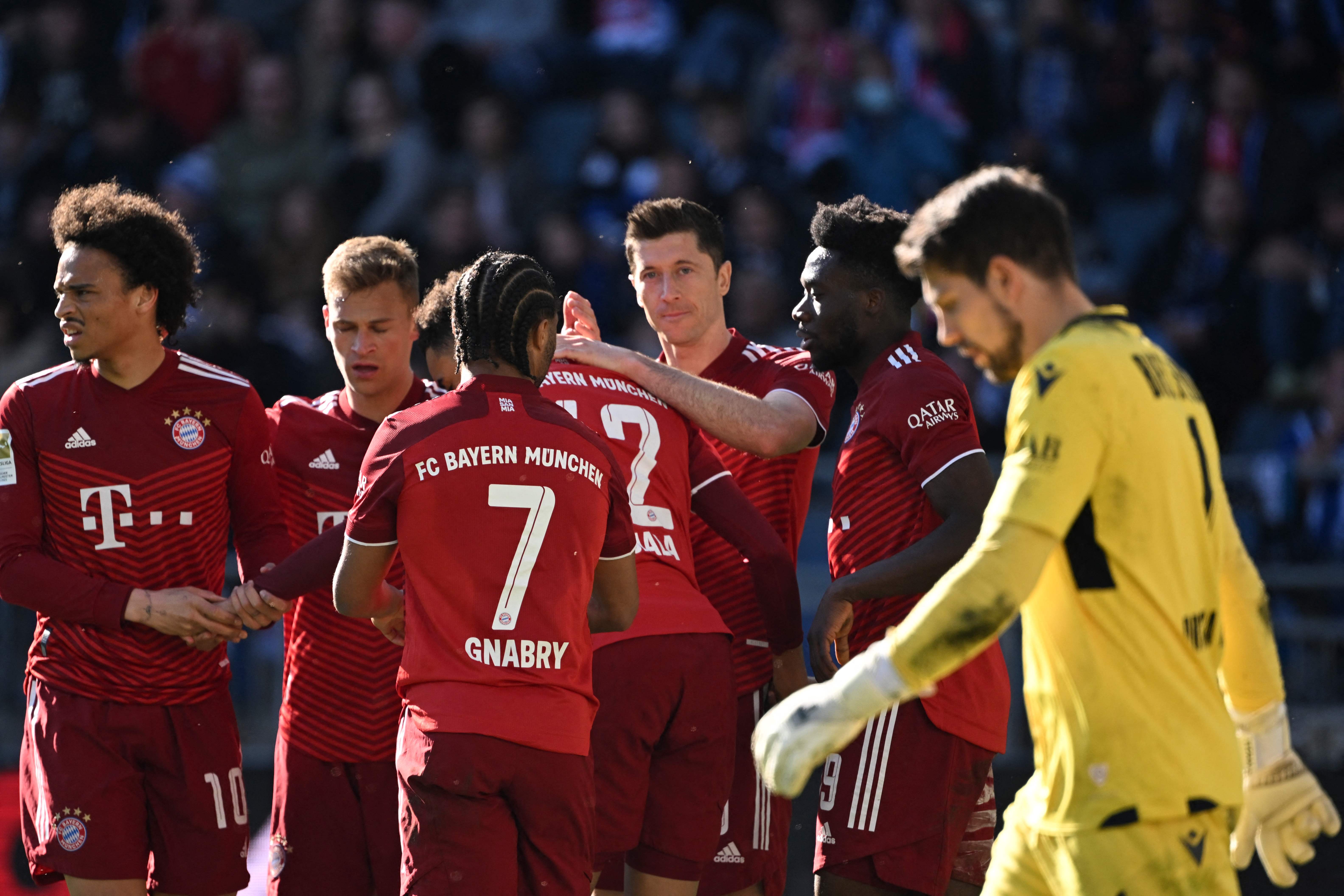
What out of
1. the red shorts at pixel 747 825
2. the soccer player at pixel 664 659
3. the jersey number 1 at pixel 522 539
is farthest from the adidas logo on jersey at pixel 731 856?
the jersey number 1 at pixel 522 539

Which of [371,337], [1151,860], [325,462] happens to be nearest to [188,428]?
[325,462]

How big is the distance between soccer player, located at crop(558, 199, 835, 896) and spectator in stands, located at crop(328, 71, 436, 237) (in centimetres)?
706

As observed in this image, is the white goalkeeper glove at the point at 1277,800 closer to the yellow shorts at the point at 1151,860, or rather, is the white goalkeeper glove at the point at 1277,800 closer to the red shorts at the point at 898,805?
the yellow shorts at the point at 1151,860

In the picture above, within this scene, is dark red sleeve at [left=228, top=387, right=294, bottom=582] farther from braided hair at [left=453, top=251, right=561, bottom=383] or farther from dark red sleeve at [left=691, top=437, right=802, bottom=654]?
dark red sleeve at [left=691, top=437, right=802, bottom=654]

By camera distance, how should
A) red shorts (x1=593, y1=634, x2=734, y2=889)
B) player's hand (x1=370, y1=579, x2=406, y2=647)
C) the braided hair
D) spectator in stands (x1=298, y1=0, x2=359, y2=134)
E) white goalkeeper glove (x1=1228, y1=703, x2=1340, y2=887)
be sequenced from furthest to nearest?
spectator in stands (x1=298, y1=0, x2=359, y2=134)
red shorts (x1=593, y1=634, x2=734, y2=889)
player's hand (x1=370, y1=579, x2=406, y2=647)
the braided hair
white goalkeeper glove (x1=1228, y1=703, x2=1340, y2=887)

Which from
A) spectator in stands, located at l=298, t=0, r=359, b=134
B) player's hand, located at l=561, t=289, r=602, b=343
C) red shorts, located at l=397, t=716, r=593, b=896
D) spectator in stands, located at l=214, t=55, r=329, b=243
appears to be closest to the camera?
red shorts, located at l=397, t=716, r=593, b=896

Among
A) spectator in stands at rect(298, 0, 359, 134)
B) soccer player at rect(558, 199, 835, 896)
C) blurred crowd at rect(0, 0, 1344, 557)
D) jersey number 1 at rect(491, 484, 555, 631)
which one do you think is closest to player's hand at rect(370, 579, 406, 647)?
jersey number 1 at rect(491, 484, 555, 631)

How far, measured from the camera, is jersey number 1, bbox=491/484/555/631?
4020mm

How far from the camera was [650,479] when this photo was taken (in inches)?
195

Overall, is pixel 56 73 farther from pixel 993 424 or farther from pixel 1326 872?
pixel 1326 872

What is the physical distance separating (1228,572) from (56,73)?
12321 mm

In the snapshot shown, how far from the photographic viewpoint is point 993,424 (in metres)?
10.5

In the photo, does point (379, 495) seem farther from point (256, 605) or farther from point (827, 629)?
point (827, 629)

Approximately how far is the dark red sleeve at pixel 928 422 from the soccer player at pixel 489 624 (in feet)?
3.49
